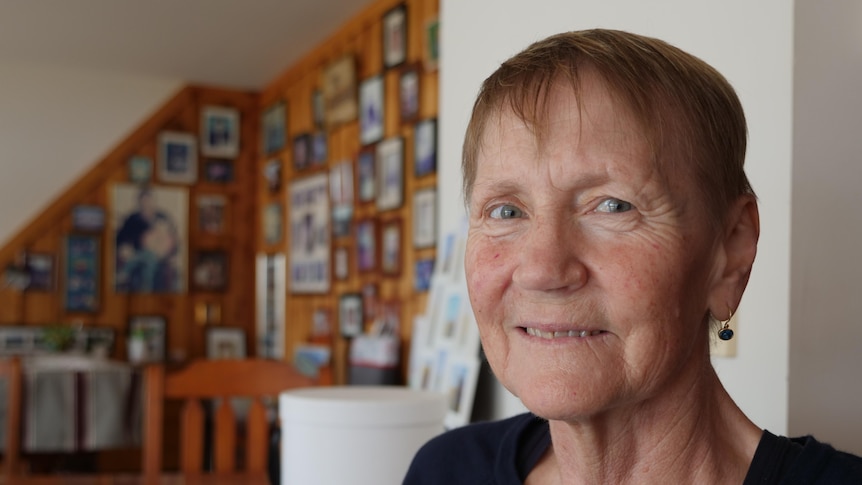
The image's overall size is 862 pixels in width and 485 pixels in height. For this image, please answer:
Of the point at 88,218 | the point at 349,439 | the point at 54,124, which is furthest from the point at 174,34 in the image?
the point at 349,439

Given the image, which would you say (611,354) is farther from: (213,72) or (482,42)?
(213,72)

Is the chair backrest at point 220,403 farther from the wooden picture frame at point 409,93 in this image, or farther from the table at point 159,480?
the wooden picture frame at point 409,93

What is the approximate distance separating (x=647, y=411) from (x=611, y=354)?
0.11m

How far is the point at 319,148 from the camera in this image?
5398 mm

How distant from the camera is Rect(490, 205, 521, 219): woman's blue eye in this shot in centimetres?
93

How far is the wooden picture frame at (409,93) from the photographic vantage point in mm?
4199

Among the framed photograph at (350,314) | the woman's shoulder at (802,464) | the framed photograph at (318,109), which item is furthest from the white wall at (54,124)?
the woman's shoulder at (802,464)

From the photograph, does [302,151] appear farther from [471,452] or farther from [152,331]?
[471,452]

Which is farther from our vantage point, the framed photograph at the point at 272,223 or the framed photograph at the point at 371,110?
the framed photograph at the point at 272,223

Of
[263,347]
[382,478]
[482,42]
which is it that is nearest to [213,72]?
[263,347]

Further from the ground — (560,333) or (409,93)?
(409,93)

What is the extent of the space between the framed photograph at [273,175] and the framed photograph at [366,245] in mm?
1465

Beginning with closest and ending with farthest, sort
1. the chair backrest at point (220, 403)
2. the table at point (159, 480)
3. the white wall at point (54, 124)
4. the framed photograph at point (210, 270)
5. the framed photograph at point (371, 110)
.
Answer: the table at point (159, 480), the chair backrest at point (220, 403), the framed photograph at point (371, 110), the white wall at point (54, 124), the framed photograph at point (210, 270)

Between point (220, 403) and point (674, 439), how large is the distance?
1.87 meters
